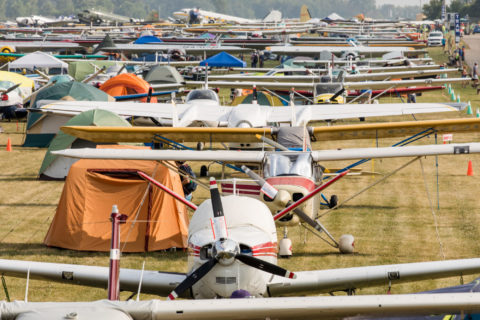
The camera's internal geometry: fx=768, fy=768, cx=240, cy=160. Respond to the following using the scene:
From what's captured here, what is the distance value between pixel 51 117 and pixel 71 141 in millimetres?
5836

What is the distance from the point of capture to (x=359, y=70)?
124ft

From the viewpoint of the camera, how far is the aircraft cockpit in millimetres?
12008

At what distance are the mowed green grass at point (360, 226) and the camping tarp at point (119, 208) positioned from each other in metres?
0.23

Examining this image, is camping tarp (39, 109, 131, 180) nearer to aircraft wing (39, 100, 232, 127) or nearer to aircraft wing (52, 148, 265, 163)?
aircraft wing (39, 100, 232, 127)

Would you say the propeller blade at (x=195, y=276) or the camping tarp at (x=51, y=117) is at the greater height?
the propeller blade at (x=195, y=276)

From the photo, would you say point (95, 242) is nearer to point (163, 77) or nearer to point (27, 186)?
point (27, 186)

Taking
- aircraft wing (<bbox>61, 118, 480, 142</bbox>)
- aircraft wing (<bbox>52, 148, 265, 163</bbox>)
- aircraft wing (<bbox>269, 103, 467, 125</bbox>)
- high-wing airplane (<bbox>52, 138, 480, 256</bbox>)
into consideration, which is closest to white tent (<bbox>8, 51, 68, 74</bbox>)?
aircraft wing (<bbox>269, 103, 467, 125</bbox>)

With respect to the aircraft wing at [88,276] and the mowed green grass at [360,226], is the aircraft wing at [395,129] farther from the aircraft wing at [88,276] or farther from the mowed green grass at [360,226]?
the aircraft wing at [88,276]

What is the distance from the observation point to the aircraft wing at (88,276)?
8258mm

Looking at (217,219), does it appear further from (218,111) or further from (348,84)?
(348,84)

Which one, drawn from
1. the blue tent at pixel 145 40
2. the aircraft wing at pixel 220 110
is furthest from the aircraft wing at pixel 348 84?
the blue tent at pixel 145 40

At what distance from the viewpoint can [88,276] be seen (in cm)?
860

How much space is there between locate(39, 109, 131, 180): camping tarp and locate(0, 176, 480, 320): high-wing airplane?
33.8 feet

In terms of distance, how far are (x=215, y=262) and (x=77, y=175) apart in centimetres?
643
